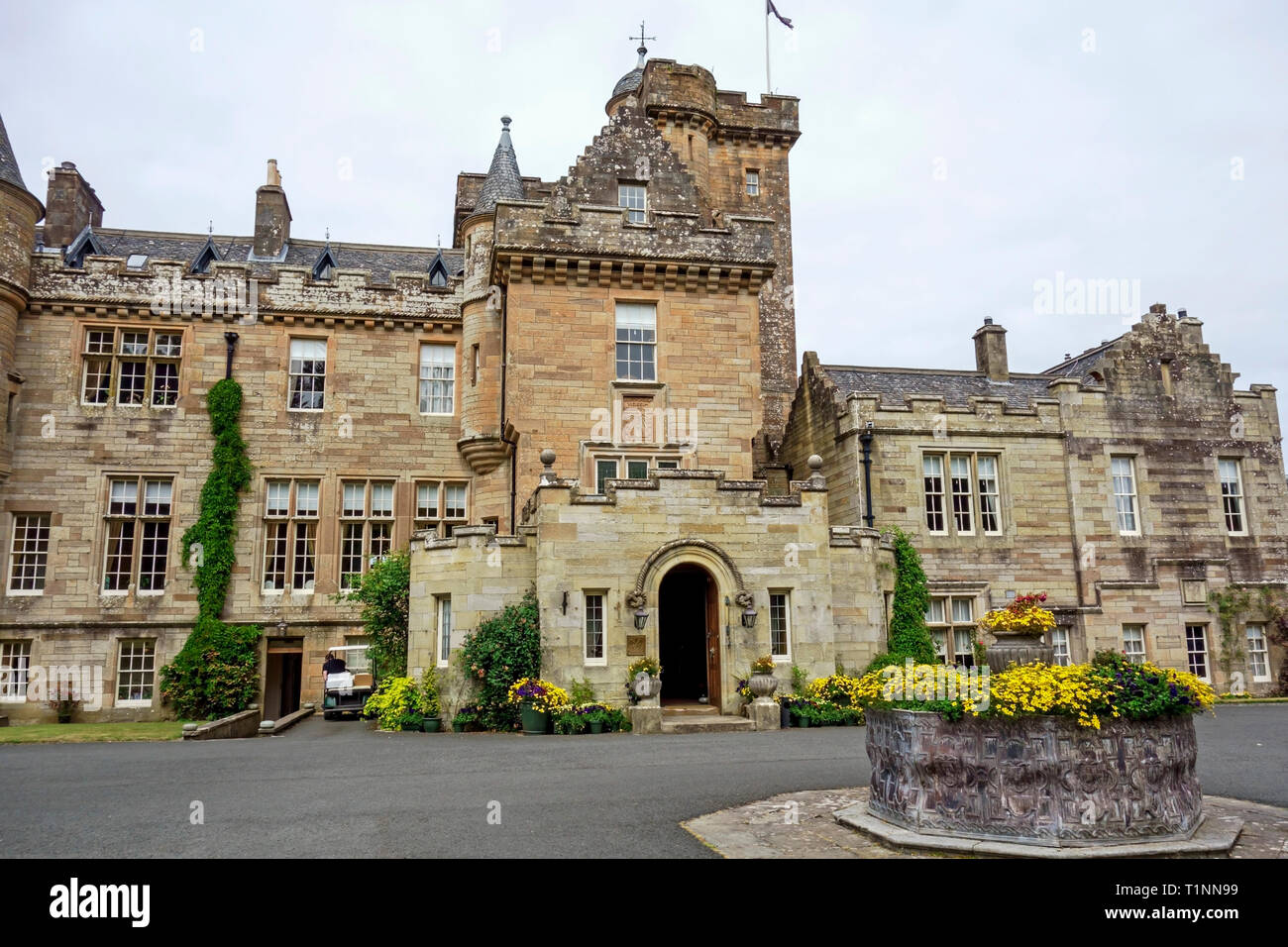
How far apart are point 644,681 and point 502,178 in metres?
16.5

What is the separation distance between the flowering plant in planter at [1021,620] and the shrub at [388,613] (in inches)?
597

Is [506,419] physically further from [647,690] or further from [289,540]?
[647,690]

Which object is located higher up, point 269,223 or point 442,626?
point 269,223

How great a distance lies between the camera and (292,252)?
2952 centimetres

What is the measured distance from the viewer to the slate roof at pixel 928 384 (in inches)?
1083

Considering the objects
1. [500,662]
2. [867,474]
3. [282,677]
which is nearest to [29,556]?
[282,677]

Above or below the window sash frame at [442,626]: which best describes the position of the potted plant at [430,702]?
below

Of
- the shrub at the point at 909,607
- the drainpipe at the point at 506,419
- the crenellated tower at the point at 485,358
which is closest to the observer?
the shrub at the point at 909,607

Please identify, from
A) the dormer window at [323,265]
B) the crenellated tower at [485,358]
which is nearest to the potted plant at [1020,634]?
the crenellated tower at [485,358]

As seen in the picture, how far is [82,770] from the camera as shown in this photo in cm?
1288

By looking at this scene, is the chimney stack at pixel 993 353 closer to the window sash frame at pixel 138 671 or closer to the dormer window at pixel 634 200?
the dormer window at pixel 634 200

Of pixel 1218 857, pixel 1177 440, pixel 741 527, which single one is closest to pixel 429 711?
pixel 741 527
